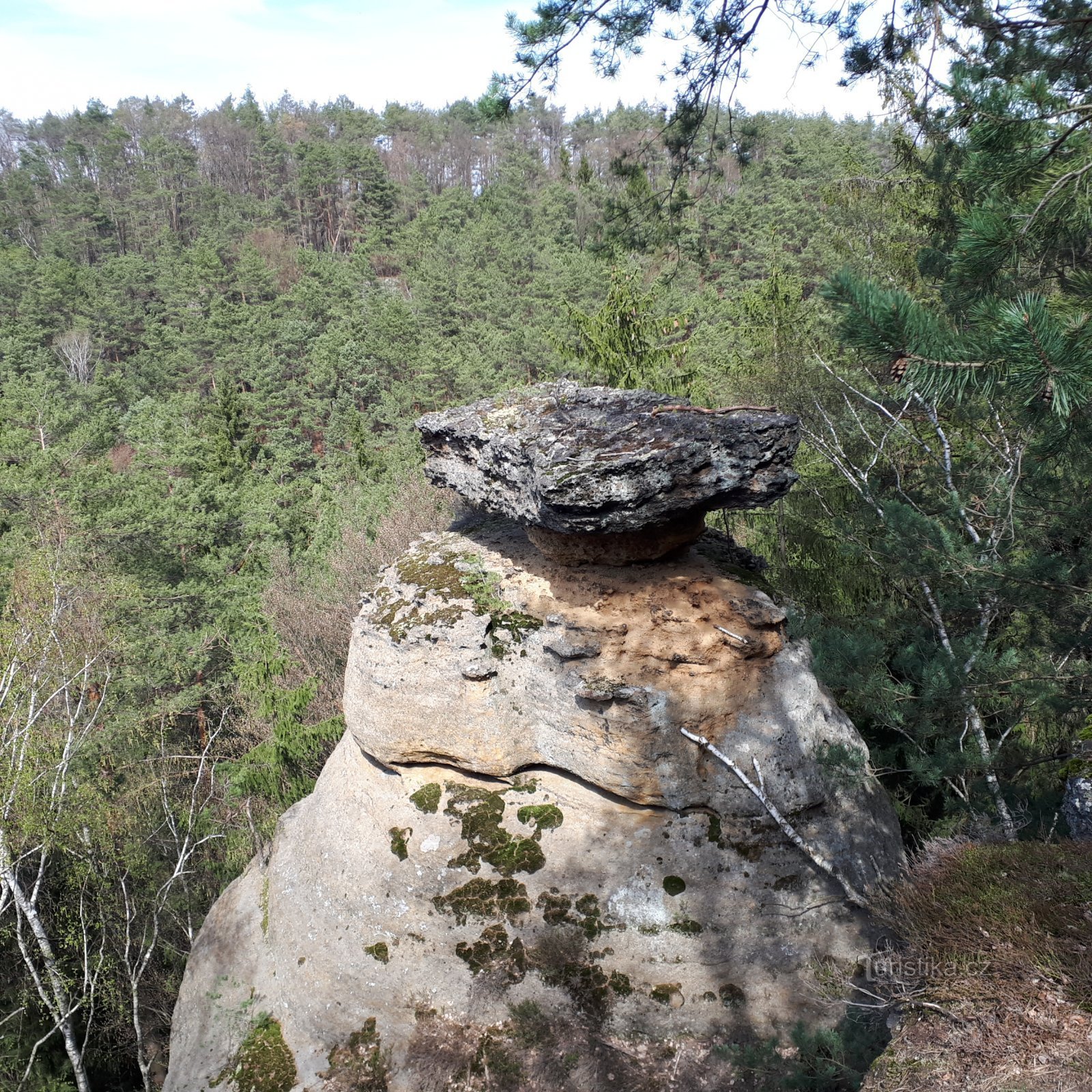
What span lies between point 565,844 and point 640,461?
359 cm

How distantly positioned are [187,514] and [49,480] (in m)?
2.77

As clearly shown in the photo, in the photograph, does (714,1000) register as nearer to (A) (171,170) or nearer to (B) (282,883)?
(B) (282,883)

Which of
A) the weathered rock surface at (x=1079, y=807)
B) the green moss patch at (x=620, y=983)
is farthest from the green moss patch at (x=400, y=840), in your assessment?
the weathered rock surface at (x=1079, y=807)

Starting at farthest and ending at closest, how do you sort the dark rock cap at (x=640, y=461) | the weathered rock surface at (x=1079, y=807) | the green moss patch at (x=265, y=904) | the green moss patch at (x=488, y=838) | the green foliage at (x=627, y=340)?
1. the green foliage at (x=627, y=340)
2. the green moss patch at (x=265, y=904)
3. the green moss patch at (x=488, y=838)
4. the dark rock cap at (x=640, y=461)
5. the weathered rock surface at (x=1079, y=807)

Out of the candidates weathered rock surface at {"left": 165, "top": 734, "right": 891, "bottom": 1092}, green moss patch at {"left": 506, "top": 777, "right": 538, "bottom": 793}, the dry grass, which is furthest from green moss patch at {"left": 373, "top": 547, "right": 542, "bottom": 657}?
the dry grass

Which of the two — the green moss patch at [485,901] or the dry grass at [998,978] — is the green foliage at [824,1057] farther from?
the green moss patch at [485,901]

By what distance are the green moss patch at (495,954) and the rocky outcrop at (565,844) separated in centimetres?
2

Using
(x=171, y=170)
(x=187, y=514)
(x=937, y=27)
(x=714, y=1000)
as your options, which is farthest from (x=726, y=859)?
(x=171, y=170)

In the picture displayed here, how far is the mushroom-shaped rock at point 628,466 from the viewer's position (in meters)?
6.43

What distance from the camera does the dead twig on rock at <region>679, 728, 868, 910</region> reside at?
605 cm

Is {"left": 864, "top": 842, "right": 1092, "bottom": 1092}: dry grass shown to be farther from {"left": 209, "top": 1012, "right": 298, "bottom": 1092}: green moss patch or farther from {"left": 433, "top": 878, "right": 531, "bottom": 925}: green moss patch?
{"left": 209, "top": 1012, "right": 298, "bottom": 1092}: green moss patch

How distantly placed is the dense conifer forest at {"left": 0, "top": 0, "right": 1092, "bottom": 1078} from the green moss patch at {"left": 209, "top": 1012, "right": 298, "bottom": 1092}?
403 cm

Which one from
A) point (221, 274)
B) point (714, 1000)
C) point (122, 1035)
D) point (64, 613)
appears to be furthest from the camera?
point (221, 274)

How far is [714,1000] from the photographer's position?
6.71 meters
